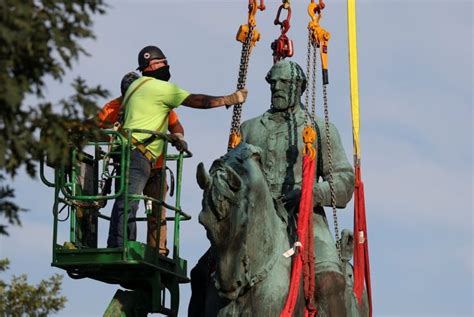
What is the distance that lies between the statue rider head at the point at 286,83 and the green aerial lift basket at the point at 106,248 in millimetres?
1315

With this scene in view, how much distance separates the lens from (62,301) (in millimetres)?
22938

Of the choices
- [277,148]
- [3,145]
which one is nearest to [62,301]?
[277,148]

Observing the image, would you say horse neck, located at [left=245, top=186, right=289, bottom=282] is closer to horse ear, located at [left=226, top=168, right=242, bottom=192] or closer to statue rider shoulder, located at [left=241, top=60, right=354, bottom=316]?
horse ear, located at [left=226, top=168, right=242, bottom=192]

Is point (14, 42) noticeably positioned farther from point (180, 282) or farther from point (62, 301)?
point (62, 301)

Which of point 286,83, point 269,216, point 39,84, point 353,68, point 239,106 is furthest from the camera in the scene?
point 353,68

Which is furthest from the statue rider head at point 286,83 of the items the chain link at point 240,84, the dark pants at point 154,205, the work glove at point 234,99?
the dark pants at point 154,205

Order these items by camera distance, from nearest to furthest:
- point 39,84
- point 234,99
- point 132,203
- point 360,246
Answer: point 39,84 → point 132,203 → point 234,99 → point 360,246

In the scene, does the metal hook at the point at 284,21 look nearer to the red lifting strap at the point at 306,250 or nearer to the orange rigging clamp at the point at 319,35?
the orange rigging clamp at the point at 319,35

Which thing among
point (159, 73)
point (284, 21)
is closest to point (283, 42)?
point (284, 21)

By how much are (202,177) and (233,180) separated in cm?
34

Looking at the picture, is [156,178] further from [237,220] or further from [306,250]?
[306,250]

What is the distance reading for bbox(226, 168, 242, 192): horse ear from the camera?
19.2 m

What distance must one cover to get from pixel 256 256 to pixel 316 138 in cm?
208

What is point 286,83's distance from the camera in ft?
69.2
